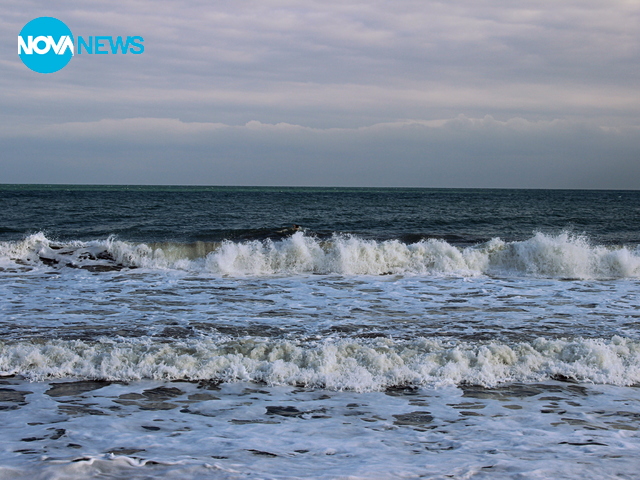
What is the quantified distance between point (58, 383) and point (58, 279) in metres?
7.76

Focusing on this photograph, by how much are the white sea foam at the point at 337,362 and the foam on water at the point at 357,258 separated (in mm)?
7185

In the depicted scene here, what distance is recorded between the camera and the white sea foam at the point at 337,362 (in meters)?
6.05

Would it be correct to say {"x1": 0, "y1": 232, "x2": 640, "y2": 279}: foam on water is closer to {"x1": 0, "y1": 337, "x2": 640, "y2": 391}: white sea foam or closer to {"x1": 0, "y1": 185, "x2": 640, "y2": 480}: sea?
{"x1": 0, "y1": 185, "x2": 640, "y2": 480}: sea

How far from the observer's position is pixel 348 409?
522cm

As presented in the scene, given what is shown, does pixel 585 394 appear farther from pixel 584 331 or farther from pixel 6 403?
pixel 6 403

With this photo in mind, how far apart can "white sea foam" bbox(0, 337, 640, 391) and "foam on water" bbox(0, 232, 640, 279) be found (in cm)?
718

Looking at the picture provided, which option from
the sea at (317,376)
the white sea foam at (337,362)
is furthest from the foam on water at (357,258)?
the white sea foam at (337,362)

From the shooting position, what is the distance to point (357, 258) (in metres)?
14.7

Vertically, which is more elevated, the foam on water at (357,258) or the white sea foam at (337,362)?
the foam on water at (357,258)

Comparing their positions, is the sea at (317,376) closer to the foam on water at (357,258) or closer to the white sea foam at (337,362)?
the white sea foam at (337,362)

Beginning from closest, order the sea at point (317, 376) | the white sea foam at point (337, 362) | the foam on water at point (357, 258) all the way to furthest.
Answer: the sea at point (317, 376) → the white sea foam at point (337, 362) → the foam on water at point (357, 258)

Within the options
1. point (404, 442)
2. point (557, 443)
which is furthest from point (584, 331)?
point (404, 442)

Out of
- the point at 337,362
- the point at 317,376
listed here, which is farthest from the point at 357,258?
the point at 317,376

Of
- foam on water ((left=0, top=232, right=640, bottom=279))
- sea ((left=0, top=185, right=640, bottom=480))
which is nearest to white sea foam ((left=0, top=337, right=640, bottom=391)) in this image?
sea ((left=0, top=185, right=640, bottom=480))
